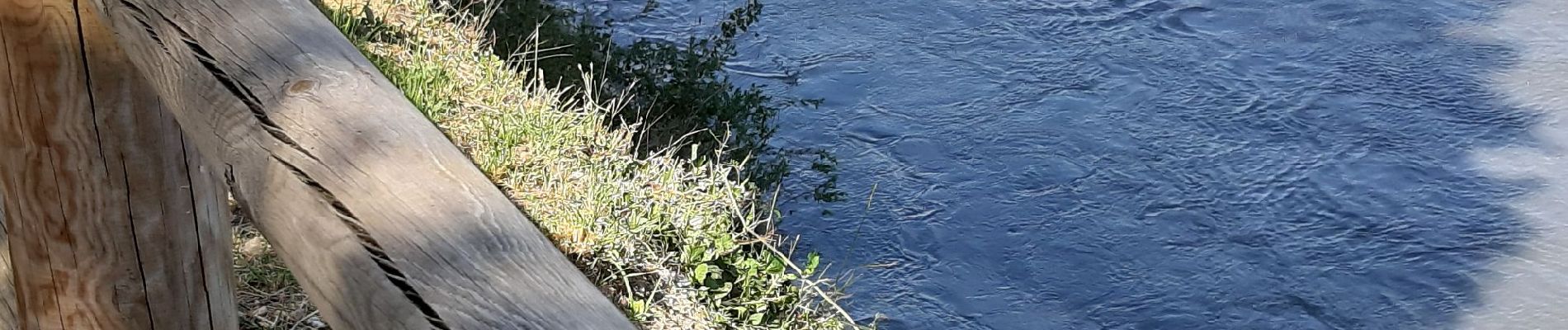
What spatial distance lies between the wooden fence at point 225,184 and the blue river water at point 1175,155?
3.61 meters

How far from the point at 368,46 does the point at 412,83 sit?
1.38ft

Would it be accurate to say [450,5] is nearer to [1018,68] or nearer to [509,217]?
[1018,68]

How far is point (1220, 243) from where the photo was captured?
602cm

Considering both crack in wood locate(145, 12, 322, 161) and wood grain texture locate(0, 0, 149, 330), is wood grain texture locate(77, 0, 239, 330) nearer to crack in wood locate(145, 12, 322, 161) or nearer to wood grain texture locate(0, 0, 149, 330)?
wood grain texture locate(0, 0, 149, 330)

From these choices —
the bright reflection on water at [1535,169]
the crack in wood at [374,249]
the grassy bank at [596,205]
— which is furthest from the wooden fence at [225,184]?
the bright reflection on water at [1535,169]

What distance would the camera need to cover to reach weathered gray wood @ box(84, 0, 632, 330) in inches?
38.4

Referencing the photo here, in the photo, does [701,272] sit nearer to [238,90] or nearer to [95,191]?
[95,191]

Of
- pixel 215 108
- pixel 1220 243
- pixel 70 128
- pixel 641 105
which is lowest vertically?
pixel 1220 243

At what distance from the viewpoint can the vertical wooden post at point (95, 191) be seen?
1.73 meters

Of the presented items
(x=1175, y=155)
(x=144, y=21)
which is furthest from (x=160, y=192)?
(x=1175, y=155)

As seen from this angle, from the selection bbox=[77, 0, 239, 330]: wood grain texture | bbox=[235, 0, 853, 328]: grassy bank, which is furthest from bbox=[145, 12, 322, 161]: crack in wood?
bbox=[235, 0, 853, 328]: grassy bank

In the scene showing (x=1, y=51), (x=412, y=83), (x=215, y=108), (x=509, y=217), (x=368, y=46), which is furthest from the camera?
(x=368, y=46)

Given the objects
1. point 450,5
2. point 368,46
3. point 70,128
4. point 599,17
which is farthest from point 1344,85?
point 70,128

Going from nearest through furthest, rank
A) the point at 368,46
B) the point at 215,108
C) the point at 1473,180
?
the point at 215,108
the point at 368,46
the point at 1473,180
